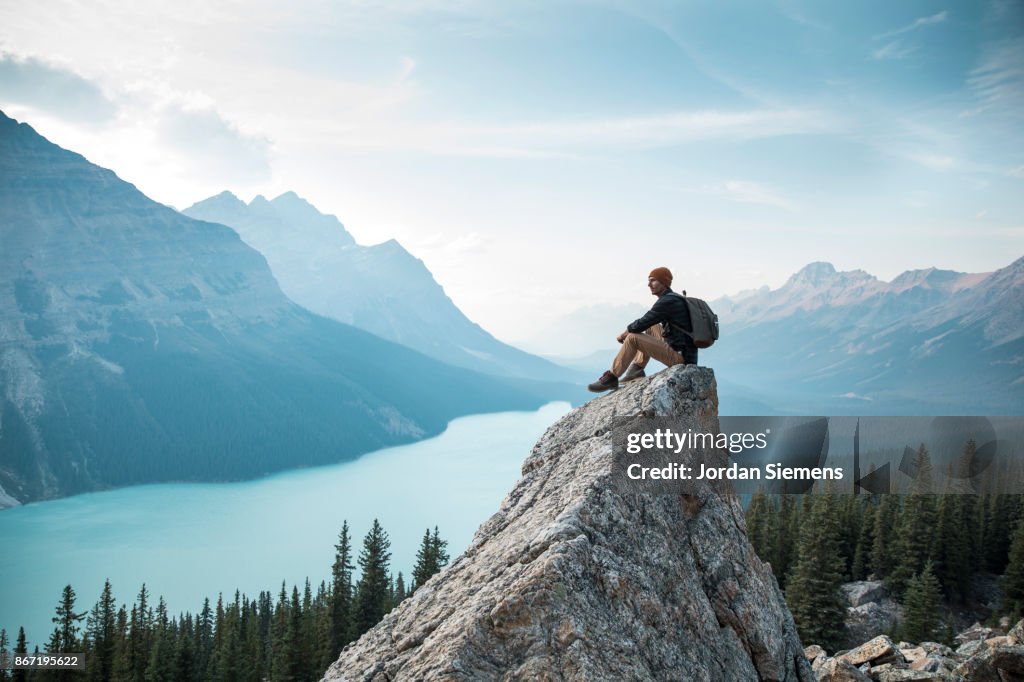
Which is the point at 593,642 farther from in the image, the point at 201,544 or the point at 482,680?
the point at 201,544

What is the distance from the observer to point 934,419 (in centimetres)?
2300

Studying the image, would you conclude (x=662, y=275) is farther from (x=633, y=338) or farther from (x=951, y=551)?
(x=951, y=551)

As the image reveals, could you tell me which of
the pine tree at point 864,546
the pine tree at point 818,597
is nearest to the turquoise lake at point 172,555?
the pine tree at point 864,546

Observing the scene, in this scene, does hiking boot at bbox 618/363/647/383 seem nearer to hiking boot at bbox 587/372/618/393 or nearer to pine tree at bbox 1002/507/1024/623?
hiking boot at bbox 587/372/618/393

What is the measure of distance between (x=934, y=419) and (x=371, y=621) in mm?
42736

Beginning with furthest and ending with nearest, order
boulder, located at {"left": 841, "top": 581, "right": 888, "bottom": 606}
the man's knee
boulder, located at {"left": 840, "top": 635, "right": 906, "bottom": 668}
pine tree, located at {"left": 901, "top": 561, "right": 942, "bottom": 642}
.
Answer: boulder, located at {"left": 841, "top": 581, "right": 888, "bottom": 606}
pine tree, located at {"left": 901, "top": 561, "right": 942, "bottom": 642}
boulder, located at {"left": 840, "top": 635, "right": 906, "bottom": 668}
the man's knee

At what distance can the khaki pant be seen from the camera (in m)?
11.9

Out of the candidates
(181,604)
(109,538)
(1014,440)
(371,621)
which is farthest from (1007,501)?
(109,538)

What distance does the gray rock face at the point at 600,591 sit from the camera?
8273mm

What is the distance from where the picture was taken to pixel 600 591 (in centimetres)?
874

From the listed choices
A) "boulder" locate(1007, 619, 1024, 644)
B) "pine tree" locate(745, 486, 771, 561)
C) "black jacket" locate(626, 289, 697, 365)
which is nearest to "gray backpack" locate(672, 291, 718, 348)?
"black jacket" locate(626, 289, 697, 365)

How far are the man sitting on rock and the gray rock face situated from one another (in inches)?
16.6

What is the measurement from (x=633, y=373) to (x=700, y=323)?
1.59 meters

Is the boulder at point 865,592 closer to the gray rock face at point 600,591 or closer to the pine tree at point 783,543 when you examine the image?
the pine tree at point 783,543
